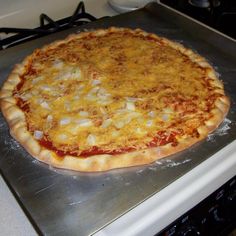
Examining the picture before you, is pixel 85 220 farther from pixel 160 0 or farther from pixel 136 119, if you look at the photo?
pixel 160 0

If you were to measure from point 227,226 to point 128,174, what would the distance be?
0.36 m

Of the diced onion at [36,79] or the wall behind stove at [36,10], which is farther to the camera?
the wall behind stove at [36,10]

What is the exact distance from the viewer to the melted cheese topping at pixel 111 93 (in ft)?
2.92

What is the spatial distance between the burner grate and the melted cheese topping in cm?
12

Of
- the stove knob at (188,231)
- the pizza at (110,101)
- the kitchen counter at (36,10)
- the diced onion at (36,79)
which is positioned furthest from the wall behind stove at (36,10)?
the stove knob at (188,231)

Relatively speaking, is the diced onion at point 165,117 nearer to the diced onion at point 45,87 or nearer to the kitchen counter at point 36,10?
the diced onion at point 45,87

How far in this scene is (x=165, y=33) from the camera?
1240 mm

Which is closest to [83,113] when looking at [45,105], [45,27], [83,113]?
[83,113]

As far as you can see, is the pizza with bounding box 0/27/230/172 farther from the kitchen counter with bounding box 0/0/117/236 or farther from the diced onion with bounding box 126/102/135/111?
the kitchen counter with bounding box 0/0/117/236

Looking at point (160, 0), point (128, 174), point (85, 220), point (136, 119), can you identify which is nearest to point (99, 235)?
point (85, 220)

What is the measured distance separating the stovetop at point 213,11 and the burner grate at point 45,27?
0.30 metres

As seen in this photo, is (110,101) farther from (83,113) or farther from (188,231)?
(188,231)

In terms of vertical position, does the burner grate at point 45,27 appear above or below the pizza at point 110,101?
above

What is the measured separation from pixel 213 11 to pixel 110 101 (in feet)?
1.95
